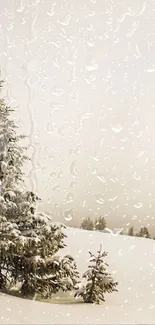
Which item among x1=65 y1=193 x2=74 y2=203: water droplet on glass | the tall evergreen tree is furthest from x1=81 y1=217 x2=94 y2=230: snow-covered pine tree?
x1=65 y1=193 x2=74 y2=203: water droplet on glass

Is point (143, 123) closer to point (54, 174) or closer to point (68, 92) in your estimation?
point (68, 92)

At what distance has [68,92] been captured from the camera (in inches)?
454

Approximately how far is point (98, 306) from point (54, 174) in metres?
2.72

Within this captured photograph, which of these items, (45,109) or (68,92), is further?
(68,92)

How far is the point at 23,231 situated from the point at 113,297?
2.01 m

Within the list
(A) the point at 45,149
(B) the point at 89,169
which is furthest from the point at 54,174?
(B) the point at 89,169

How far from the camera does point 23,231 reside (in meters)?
6.06

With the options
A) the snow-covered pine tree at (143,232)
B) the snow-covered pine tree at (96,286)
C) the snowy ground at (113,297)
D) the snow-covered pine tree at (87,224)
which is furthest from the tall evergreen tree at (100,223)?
the snow-covered pine tree at (96,286)

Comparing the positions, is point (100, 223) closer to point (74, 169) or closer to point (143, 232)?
point (74, 169)

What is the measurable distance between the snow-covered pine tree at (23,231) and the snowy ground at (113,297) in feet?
1.62

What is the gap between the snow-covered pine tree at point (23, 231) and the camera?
587cm

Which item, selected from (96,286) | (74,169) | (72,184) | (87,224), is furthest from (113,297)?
(74,169)

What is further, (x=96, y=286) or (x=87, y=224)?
(x=87, y=224)

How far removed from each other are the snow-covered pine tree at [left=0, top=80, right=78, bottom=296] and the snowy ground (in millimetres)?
493
